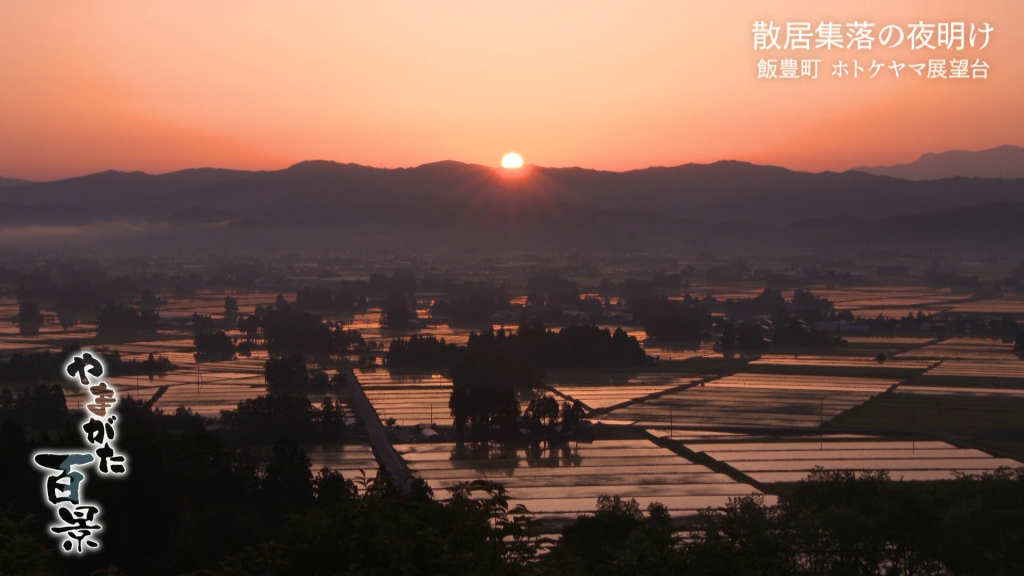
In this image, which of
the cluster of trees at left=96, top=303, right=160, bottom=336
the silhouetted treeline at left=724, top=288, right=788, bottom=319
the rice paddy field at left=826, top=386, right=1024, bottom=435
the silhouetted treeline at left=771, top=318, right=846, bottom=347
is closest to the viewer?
the rice paddy field at left=826, top=386, right=1024, bottom=435

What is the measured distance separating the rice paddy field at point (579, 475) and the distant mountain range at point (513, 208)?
88886 mm

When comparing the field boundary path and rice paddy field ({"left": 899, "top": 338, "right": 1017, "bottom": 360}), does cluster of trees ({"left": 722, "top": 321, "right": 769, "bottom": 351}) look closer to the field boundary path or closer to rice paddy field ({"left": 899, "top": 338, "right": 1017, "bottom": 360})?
rice paddy field ({"left": 899, "top": 338, "right": 1017, "bottom": 360})

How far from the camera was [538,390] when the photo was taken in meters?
23.6

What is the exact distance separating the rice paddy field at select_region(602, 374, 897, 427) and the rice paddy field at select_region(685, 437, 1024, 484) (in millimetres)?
1725

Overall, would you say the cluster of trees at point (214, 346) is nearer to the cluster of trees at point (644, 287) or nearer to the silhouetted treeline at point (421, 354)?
the silhouetted treeline at point (421, 354)

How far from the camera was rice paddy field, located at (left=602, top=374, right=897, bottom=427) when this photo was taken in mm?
19328

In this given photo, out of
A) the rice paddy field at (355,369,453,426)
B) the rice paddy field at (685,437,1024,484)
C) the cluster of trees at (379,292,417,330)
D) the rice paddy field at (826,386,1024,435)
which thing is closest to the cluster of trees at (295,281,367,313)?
the cluster of trees at (379,292,417,330)

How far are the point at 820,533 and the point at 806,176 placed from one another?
16591 centimetres

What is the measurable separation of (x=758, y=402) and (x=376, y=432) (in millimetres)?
8387

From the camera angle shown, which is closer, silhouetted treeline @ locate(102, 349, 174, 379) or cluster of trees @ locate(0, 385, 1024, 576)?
cluster of trees @ locate(0, 385, 1024, 576)

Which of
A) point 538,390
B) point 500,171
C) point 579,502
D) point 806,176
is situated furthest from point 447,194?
point 579,502

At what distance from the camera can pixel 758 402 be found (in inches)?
836

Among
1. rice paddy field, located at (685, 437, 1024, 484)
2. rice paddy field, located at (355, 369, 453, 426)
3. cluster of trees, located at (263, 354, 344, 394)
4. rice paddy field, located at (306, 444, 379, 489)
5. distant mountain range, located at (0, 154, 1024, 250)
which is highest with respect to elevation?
distant mountain range, located at (0, 154, 1024, 250)

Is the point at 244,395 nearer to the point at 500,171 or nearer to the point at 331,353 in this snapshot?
the point at 331,353
